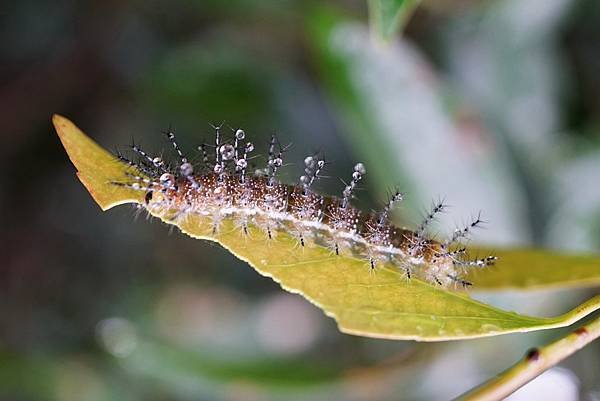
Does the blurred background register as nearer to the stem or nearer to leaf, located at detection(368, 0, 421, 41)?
the stem

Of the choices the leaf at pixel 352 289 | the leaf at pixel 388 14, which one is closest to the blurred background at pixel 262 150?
the leaf at pixel 352 289

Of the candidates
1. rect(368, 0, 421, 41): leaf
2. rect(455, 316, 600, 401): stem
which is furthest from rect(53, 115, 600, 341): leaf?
rect(368, 0, 421, 41): leaf

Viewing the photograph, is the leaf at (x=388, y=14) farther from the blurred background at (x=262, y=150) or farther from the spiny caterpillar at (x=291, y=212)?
the blurred background at (x=262, y=150)

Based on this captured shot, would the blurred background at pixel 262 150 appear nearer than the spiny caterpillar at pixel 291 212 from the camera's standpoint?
No

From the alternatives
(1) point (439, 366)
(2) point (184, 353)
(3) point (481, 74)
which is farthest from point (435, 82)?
(2) point (184, 353)

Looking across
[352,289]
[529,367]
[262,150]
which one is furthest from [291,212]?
[262,150]
